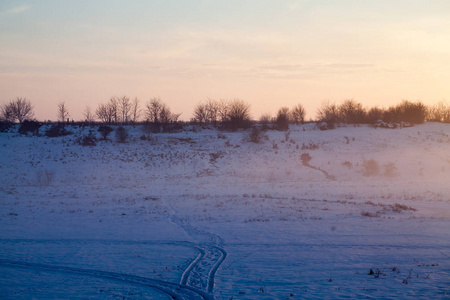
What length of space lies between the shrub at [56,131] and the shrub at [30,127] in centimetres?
189

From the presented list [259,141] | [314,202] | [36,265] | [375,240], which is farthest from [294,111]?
[36,265]

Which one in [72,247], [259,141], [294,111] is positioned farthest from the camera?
[294,111]

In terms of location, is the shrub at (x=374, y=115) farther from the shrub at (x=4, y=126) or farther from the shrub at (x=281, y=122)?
the shrub at (x=4, y=126)

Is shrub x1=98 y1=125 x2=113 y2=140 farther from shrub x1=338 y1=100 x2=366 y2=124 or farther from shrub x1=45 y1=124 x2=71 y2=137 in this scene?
shrub x1=338 y1=100 x2=366 y2=124

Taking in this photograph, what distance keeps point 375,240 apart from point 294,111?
68674 millimetres

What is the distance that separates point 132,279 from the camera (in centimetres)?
1020

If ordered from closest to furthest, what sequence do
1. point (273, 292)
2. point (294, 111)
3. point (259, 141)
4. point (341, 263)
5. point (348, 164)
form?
point (273, 292) → point (341, 263) → point (348, 164) → point (259, 141) → point (294, 111)

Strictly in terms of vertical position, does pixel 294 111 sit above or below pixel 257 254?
above

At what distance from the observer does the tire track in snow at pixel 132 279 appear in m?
9.10

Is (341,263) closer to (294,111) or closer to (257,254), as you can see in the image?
(257,254)

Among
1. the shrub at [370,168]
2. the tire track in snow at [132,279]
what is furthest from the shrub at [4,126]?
the shrub at [370,168]

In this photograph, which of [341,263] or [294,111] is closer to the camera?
[341,263]

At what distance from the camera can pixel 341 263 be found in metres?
11.4

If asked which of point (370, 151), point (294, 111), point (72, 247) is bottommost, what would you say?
point (72, 247)
